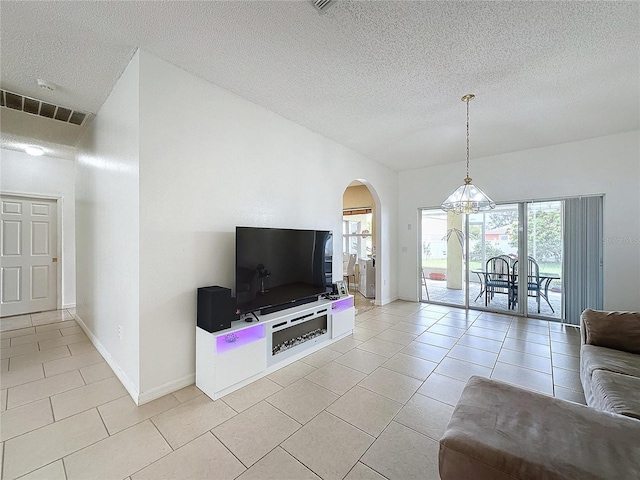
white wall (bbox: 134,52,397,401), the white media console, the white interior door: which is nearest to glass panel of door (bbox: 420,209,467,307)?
the white media console

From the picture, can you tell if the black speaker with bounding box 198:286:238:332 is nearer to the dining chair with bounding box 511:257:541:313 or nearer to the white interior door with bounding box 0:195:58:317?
the white interior door with bounding box 0:195:58:317

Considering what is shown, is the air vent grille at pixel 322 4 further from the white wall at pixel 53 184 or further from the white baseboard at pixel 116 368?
the white wall at pixel 53 184

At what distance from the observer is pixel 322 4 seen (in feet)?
5.83

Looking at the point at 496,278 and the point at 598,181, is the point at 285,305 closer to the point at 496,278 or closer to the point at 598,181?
the point at 496,278

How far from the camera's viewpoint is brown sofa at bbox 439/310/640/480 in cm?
107

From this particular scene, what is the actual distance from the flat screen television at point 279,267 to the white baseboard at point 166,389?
79cm

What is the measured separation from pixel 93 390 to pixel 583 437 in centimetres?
351

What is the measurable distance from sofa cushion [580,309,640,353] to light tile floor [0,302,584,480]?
20.3 inches

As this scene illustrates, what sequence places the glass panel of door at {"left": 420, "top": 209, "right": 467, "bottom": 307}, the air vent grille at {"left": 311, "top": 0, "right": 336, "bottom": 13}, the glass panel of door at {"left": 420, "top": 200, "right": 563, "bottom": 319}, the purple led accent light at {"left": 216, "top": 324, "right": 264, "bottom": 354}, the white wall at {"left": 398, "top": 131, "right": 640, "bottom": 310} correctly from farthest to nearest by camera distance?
the glass panel of door at {"left": 420, "top": 209, "right": 467, "bottom": 307} → the glass panel of door at {"left": 420, "top": 200, "right": 563, "bottom": 319} → the white wall at {"left": 398, "top": 131, "right": 640, "bottom": 310} → the purple led accent light at {"left": 216, "top": 324, "right": 264, "bottom": 354} → the air vent grille at {"left": 311, "top": 0, "right": 336, "bottom": 13}

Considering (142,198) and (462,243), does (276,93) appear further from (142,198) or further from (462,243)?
(462,243)

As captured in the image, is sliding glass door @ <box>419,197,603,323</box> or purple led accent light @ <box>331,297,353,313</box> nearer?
purple led accent light @ <box>331,297,353,313</box>

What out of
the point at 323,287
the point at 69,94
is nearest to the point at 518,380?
the point at 323,287

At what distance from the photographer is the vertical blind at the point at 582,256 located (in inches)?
166

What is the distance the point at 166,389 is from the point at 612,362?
370 cm
